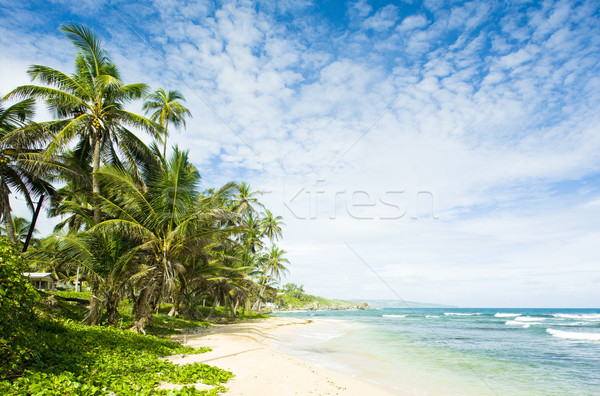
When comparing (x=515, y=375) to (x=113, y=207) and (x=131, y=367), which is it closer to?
(x=131, y=367)

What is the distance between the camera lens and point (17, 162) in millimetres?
12008

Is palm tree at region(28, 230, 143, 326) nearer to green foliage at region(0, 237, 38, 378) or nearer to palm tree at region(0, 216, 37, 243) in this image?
green foliage at region(0, 237, 38, 378)

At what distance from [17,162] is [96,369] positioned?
9803 mm

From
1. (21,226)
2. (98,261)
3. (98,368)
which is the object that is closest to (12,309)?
(98,368)

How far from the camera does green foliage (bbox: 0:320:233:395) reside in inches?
180

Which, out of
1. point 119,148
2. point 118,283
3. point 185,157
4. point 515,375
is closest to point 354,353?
point 515,375

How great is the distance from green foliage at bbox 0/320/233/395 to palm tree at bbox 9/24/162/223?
659cm

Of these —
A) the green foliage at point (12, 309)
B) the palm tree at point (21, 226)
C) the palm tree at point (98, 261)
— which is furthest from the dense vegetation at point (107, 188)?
the palm tree at point (21, 226)

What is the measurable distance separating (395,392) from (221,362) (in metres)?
4.52

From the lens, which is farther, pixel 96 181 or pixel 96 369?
pixel 96 181

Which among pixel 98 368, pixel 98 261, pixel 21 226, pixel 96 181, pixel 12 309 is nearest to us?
pixel 12 309

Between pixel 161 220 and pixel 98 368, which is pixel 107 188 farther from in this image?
pixel 98 368

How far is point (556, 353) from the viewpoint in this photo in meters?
17.6

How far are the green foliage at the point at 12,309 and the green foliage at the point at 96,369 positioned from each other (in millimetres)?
255
